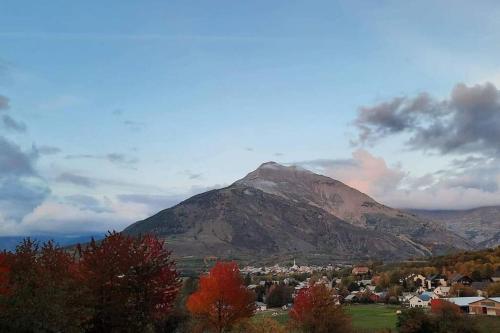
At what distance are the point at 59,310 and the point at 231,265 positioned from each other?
1655 inches

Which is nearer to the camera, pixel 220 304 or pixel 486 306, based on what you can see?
pixel 220 304

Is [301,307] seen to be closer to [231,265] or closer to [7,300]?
[231,265]

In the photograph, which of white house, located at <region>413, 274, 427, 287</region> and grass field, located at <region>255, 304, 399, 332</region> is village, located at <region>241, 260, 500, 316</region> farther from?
grass field, located at <region>255, 304, 399, 332</region>

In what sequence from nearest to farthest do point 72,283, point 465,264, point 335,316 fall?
point 72,283, point 335,316, point 465,264

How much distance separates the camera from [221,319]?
6788 centimetres

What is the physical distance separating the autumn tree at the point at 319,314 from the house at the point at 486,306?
6481cm

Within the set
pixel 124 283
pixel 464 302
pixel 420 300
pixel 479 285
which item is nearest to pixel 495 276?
pixel 479 285

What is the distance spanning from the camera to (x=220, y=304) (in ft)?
224

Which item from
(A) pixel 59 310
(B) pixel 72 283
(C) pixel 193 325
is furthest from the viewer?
(C) pixel 193 325

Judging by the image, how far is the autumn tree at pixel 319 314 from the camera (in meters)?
76.3

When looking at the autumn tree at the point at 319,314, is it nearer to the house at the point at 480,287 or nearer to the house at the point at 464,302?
the house at the point at 464,302

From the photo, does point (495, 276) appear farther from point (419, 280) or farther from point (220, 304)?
point (220, 304)

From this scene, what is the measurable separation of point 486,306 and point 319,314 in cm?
7122

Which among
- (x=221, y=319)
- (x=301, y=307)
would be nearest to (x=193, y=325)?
(x=221, y=319)
